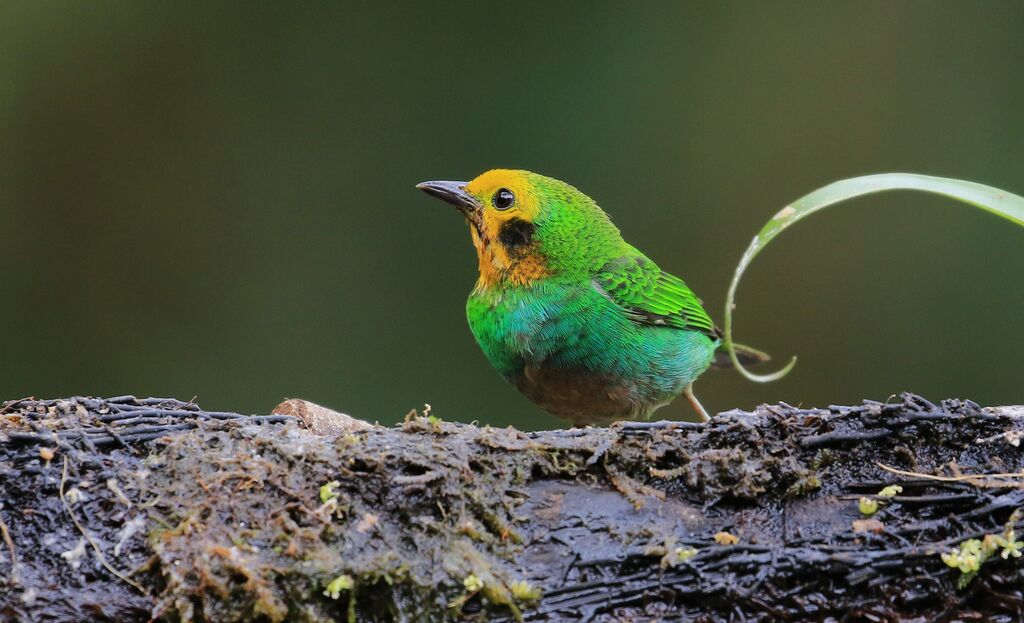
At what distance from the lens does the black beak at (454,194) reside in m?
3.98

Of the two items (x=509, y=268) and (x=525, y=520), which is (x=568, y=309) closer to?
(x=509, y=268)

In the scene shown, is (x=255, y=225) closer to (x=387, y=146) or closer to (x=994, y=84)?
(x=387, y=146)

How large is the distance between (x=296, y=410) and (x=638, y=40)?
4.50 meters

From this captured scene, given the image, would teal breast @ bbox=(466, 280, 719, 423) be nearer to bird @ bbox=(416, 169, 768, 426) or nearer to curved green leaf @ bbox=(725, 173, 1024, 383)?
bird @ bbox=(416, 169, 768, 426)

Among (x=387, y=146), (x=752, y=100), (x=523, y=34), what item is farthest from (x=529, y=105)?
(x=752, y=100)

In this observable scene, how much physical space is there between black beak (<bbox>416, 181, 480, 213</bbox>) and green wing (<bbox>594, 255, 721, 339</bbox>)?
55 cm

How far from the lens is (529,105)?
656 centimetres

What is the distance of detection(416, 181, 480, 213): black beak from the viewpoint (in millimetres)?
3979

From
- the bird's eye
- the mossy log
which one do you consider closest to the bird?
the bird's eye

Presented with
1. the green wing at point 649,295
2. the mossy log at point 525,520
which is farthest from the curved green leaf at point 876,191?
the green wing at point 649,295

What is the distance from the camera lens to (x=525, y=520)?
2072mm

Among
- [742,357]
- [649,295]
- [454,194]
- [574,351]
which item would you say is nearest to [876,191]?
[574,351]

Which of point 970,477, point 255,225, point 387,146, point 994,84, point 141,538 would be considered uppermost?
point 994,84

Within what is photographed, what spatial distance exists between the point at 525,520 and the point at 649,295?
2017 millimetres
